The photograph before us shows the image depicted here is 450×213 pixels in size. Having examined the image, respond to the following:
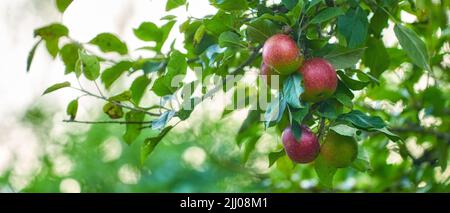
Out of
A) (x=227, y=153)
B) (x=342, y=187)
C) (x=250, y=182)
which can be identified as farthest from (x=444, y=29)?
(x=227, y=153)

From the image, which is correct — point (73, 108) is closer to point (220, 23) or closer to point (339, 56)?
point (220, 23)

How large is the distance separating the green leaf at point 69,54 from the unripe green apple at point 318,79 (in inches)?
19.9

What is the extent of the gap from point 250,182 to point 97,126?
2.81 feet

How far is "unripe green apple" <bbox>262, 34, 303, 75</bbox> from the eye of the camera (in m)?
0.81

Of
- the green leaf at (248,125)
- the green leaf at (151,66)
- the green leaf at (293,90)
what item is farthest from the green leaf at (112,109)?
the green leaf at (293,90)

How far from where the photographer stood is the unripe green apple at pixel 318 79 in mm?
802

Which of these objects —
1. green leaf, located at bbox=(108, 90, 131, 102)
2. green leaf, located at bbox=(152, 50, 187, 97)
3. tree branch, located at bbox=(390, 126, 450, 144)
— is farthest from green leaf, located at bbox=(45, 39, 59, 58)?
tree branch, located at bbox=(390, 126, 450, 144)

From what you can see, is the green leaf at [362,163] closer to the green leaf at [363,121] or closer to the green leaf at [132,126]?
the green leaf at [363,121]

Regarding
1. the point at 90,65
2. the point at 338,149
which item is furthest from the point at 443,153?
the point at 90,65

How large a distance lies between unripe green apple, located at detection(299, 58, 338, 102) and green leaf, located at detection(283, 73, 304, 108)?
0.01 metres

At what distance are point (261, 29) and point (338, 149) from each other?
0.61ft

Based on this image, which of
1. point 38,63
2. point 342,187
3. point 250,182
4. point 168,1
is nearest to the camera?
point 168,1

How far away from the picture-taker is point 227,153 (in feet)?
9.14
